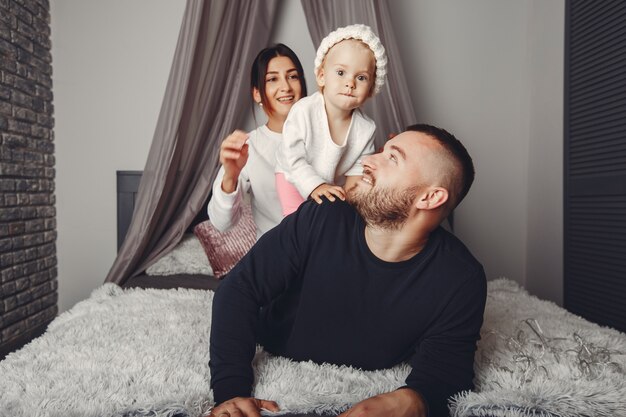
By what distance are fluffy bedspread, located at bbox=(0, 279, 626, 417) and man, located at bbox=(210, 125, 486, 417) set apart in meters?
0.08

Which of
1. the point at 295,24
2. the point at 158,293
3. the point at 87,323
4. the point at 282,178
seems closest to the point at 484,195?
the point at 295,24

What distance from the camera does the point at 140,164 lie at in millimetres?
3121

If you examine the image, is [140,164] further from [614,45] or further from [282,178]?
[614,45]

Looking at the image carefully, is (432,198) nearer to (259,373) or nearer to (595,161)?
(259,373)

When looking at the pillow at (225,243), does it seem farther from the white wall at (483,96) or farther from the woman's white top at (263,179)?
the white wall at (483,96)

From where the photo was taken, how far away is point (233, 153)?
1.47m

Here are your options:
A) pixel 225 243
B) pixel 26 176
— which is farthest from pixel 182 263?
pixel 26 176

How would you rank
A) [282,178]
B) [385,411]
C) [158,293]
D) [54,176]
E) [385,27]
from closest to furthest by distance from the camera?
[385,411] → [282,178] → [158,293] → [385,27] → [54,176]

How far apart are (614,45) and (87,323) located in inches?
102

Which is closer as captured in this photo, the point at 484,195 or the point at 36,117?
the point at 36,117

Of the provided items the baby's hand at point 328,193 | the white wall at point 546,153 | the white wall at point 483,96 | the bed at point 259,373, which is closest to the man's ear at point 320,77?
the baby's hand at point 328,193

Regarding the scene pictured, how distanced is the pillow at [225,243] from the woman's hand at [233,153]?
2.67 ft

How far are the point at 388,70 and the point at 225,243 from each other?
1.23 m

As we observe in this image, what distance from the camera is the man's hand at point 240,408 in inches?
38.1
